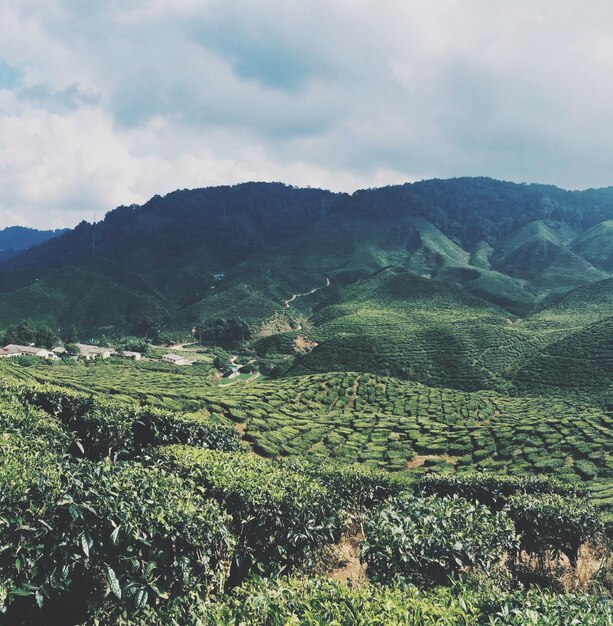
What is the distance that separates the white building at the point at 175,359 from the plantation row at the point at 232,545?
305 feet

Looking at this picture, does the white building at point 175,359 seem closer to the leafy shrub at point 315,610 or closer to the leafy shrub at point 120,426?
the leafy shrub at point 120,426

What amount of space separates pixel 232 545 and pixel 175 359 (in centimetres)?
10668

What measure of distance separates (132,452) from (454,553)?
701 inches

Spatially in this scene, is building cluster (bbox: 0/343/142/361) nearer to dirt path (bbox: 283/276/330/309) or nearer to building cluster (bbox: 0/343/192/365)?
building cluster (bbox: 0/343/192/365)

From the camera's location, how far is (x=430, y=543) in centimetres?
1223

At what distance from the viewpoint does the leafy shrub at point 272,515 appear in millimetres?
12742

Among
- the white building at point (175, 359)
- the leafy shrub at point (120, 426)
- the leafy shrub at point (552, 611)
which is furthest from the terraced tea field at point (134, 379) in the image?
the leafy shrub at point (552, 611)

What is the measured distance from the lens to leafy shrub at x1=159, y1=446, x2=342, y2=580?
41.8 ft

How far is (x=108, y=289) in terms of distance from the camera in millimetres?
174125

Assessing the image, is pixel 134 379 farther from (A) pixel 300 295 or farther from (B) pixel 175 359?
(A) pixel 300 295

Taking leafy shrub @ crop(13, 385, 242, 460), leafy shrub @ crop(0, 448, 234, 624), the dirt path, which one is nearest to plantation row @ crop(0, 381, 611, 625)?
leafy shrub @ crop(0, 448, 234, 624)

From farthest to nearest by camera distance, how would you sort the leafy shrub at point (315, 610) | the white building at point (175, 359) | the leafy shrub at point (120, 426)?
the white building at point (175, 359)
the leafy shrub at point (120, 426)
the leafy shrub at point (315, 610)

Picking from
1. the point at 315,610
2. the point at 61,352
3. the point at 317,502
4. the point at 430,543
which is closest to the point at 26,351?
the point at 61,352

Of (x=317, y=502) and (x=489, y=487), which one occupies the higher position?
(x=317, y=502)
